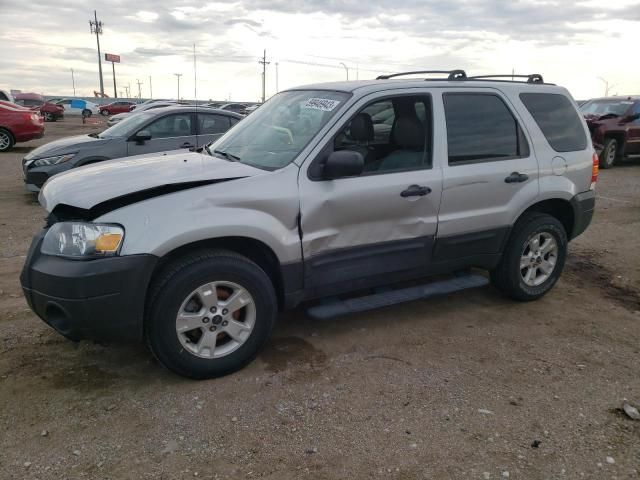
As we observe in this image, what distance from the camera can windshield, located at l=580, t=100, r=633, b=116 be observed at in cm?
1423

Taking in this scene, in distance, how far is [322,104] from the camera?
394cm

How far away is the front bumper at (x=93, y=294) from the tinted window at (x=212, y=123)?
239 inches

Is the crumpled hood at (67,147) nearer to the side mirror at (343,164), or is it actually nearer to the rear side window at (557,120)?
the side mirror at (343,164)

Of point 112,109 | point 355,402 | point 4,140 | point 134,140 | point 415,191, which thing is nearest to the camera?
point 355,402

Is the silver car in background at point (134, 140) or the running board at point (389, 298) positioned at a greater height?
Answer: the silver car in background at point (134, 140)

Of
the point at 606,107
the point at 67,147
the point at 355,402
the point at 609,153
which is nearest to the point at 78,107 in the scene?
the point at 67,147

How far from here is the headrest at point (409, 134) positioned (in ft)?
13.3

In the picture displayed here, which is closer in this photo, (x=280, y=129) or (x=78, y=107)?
(x=280, y=129)

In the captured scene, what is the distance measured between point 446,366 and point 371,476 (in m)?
1.27

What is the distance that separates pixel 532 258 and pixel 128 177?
3.42m

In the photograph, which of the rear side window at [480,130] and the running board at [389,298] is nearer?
the running board at [389,298]

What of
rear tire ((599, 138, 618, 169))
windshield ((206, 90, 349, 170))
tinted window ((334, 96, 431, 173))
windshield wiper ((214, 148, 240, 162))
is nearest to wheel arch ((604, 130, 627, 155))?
rear tire ((599, 138, 618, 169))

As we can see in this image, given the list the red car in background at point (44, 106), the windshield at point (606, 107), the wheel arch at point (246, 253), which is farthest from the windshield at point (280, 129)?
the red car in background at point (44, 106)

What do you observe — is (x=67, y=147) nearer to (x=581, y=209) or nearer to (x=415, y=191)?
(x=415, y=191)
